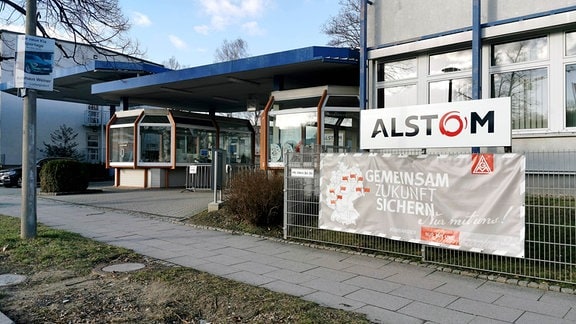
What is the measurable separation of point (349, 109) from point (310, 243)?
646 cm

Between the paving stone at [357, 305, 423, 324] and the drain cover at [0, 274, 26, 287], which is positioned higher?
the paving stone at [357, 305, 423, 324]

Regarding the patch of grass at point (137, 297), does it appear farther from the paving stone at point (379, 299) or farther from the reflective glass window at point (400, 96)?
the reflective glass window at point (400, 96)

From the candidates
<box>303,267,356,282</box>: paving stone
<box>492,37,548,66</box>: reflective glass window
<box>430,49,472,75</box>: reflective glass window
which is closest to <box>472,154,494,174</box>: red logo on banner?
<box>303,267,356,282</box>: paving stone

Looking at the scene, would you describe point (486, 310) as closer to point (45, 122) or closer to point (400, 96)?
point (400, 96)

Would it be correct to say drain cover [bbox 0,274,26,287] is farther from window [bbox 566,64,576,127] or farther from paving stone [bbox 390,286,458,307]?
window [bbox 566,64,576,127]

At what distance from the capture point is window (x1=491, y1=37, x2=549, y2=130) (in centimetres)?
959

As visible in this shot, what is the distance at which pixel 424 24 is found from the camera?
430 inches

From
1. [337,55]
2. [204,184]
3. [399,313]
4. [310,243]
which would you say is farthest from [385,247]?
[204,184]

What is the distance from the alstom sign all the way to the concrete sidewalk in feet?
6.84

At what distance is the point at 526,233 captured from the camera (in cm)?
597

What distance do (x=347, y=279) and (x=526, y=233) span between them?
2493 millimetres

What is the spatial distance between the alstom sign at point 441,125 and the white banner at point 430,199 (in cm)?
82

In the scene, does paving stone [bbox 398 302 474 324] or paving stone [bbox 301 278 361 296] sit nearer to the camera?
paving stone [bbox 398 302 474 324]

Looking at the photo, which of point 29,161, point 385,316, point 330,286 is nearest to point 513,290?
point 385,316
